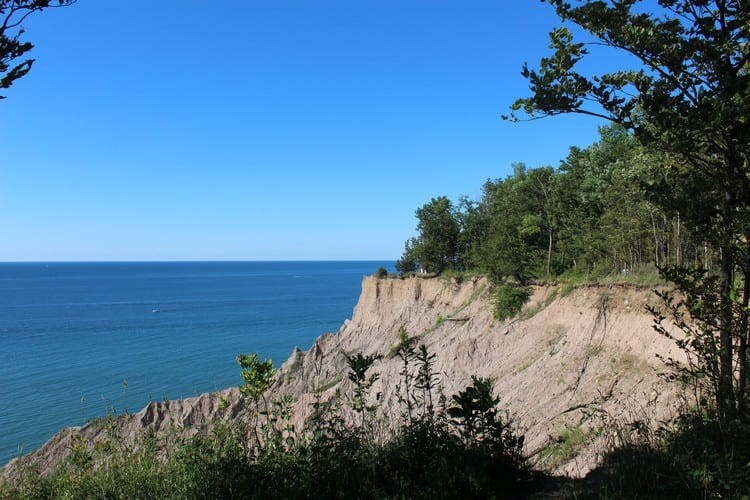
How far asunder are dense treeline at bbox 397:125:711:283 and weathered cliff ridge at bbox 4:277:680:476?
298 centimetres

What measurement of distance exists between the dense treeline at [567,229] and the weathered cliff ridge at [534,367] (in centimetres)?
298

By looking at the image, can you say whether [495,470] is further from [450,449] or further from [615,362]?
[615,362]

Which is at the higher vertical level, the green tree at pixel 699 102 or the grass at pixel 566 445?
the green tree at pixel 699 102

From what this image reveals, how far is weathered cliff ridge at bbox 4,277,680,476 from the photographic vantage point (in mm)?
12992

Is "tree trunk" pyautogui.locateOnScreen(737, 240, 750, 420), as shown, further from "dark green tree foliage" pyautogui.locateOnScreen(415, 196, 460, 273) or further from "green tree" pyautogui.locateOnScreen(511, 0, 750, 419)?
"dark green tree foliage" pyautogui.locateOnScreen(415, 196, 460, 273)

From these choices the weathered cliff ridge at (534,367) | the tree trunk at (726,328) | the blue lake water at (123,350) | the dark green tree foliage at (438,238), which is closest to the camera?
the tree trunk at (726,328)

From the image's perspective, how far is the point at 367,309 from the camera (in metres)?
41.8

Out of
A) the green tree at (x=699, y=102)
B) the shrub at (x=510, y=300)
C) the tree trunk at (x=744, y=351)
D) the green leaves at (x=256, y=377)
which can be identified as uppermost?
the green tree at (x=699, y=102)

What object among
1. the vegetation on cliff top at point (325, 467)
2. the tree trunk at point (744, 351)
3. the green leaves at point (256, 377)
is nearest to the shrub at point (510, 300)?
the green leaves at point (256, 377)

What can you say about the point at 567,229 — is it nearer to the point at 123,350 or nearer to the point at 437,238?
the point at 437,238

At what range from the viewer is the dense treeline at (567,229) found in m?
25.1

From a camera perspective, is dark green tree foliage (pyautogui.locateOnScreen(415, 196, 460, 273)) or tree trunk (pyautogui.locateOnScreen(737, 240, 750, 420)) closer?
tree trunk (pyautogui.locateOnScreen(737, 240, 750, 420))

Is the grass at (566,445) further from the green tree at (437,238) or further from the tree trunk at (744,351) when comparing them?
the green tree at (437,238)

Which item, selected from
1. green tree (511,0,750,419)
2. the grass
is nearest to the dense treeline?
the grass
